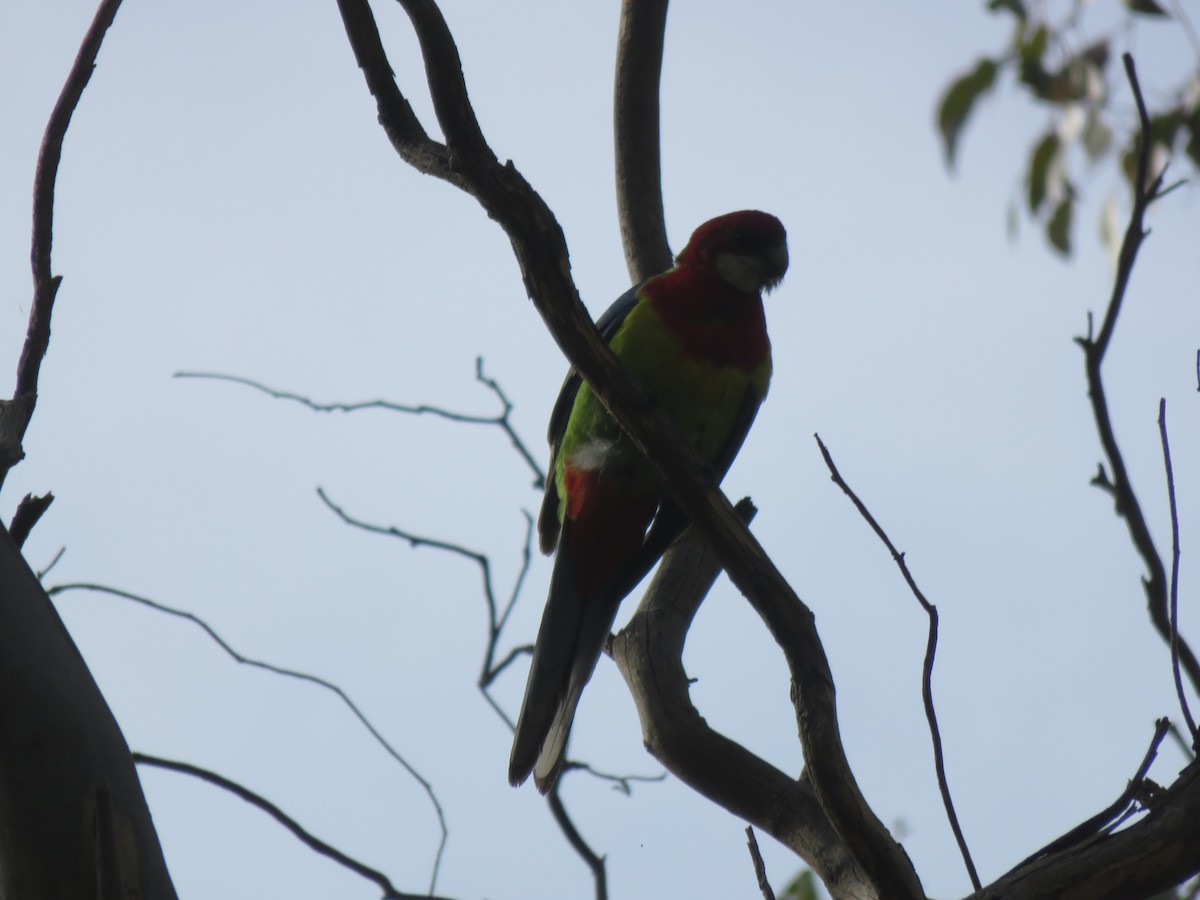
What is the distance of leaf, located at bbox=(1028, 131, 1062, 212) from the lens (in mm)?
4262

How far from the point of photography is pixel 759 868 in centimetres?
205

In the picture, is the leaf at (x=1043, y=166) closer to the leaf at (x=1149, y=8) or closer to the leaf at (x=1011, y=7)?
the leaf at (x=1011, y=7)

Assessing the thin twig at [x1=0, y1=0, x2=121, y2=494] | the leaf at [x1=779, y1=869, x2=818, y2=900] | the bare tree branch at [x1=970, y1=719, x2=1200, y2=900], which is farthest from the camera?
the leaf at [x1=779, y1=869, x2=818, y2=900]

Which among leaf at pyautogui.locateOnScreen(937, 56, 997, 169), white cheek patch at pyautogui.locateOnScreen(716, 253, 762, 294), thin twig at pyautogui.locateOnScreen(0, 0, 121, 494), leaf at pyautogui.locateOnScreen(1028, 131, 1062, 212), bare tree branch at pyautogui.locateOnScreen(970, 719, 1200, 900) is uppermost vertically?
leaf at pyautogui.locateOnScreen(937, 56, 997, 169)

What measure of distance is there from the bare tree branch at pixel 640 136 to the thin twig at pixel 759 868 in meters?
2.23

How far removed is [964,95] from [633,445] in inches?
79.7

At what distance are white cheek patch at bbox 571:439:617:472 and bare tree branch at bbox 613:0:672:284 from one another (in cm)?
72

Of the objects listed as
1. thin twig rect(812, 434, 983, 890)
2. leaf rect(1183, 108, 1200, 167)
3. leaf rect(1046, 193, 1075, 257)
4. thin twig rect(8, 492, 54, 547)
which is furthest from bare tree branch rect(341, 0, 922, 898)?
leaf rect(1183, 108, 1200, 167)

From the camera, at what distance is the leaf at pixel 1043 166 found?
4262 millimetres

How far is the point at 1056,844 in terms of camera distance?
68.7 inches

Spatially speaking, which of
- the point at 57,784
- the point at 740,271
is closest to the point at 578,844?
the point at 57,784

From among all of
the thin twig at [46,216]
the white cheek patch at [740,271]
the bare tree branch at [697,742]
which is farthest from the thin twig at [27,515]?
the white cheek patch at [740,271]

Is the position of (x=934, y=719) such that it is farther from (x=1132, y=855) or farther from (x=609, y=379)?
(x=609, y=379)

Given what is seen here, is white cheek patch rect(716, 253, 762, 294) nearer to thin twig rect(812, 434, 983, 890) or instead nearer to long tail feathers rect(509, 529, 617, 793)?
long tail feathers rect(509, 529, 617, 793)
